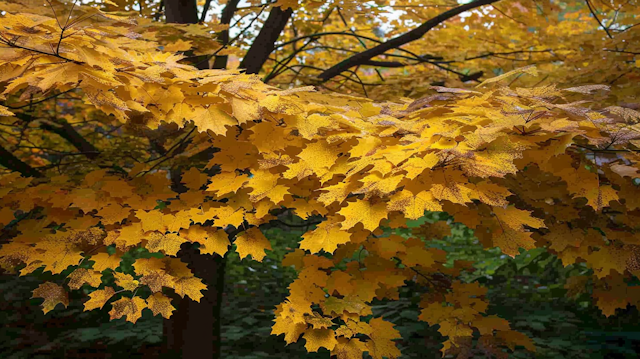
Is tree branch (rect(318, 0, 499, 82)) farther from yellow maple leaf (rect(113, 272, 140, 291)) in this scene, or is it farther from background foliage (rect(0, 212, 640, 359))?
yellow maple leaf (rect(113, 272, 140, 291))

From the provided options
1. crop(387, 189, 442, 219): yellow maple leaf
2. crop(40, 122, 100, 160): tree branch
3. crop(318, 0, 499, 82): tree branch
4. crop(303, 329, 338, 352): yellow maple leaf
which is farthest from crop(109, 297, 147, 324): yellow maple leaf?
crop(318, 0, 499, 82): tree branch

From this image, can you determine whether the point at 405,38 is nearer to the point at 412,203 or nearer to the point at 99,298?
the point at 412,203

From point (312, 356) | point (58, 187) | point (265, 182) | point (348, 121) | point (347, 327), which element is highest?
point (348, 121)

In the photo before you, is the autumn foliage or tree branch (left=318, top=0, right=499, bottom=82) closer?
the autumn foliage

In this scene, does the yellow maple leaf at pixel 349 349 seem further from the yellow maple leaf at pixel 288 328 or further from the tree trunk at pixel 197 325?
the tree trunk at pixel 197 325

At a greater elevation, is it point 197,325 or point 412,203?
point 412,203

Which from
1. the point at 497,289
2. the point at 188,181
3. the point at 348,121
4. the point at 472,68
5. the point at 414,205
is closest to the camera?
the point at 414,205

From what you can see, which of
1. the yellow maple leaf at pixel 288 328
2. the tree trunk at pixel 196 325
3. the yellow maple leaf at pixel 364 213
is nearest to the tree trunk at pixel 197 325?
the tree trunk at pixel 196 325

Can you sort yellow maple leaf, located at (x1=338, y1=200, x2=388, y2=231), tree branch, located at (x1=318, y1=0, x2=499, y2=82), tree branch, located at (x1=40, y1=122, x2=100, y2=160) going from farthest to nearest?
tree branch, located at (x1=40, y1=122, x2=100, y2=160) < tree branch, located at (x1=318, y1=0, x2=499, y2=82) < yellow maple leaf, located at (x1=338, y1=200, x2=388, y2=231)

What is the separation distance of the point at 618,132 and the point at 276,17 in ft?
8.20

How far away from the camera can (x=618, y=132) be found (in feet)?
5.16

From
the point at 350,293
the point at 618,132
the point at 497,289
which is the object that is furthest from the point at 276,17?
the point at 497,289

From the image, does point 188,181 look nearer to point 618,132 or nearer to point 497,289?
point 618,132

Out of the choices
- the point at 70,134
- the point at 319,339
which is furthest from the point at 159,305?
the point at 70,134
